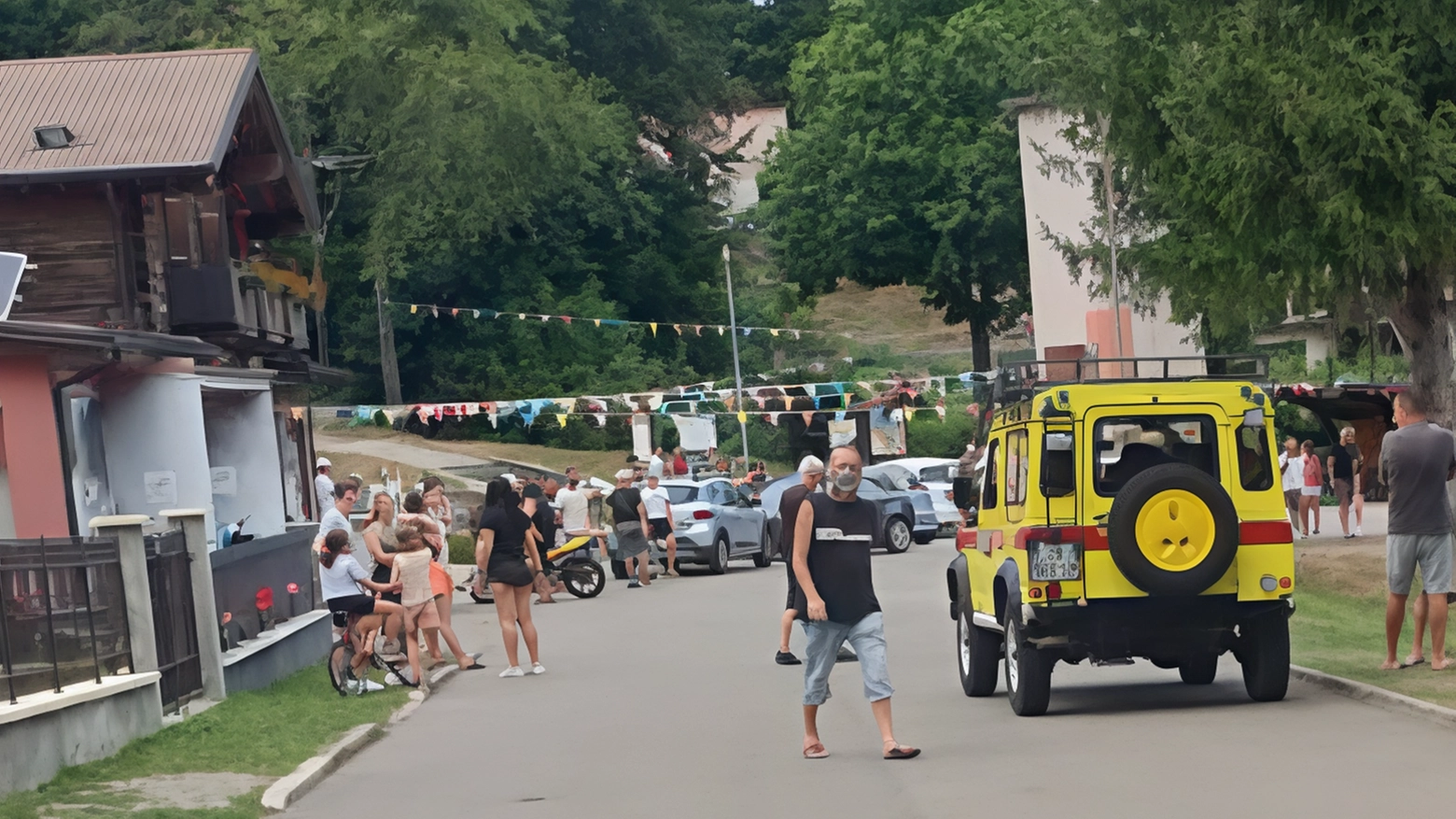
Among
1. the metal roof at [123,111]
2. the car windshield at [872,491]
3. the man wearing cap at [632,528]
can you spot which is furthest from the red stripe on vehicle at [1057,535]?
the car windshield at [872,491]

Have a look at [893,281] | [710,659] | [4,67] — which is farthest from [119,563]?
[893,281]

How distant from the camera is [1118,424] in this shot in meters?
12.3

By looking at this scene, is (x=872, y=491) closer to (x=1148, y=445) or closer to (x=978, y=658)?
(x=978, y=658)

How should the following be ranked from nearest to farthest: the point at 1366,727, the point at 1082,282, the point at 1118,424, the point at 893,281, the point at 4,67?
the point at 1366,727 → the point at 1118,424 → the point at 4,67 → the point at 1082,282 → the point at 893,281

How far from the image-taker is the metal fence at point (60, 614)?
10.7m

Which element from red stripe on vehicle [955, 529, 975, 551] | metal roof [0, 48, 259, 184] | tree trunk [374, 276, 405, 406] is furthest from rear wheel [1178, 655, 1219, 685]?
tree trunk [374, 276, 405, 406]

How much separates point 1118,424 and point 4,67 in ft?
64.6

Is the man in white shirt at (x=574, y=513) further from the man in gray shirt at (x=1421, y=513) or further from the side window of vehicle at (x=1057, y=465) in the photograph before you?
the man in gray shirt at (x=1421, y=513)

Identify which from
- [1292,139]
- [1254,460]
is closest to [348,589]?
[1254,460]

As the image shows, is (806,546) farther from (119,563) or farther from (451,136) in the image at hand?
(451,136)

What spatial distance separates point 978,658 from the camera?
13.5 metres

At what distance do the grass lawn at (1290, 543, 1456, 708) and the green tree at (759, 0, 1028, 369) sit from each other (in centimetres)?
3408

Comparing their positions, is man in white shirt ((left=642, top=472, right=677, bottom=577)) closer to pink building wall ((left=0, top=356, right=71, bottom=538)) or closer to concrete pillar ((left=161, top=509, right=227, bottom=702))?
pink building wall ((left=0, top=356, right=71, bottom=538))

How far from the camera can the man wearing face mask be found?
10828 mm
